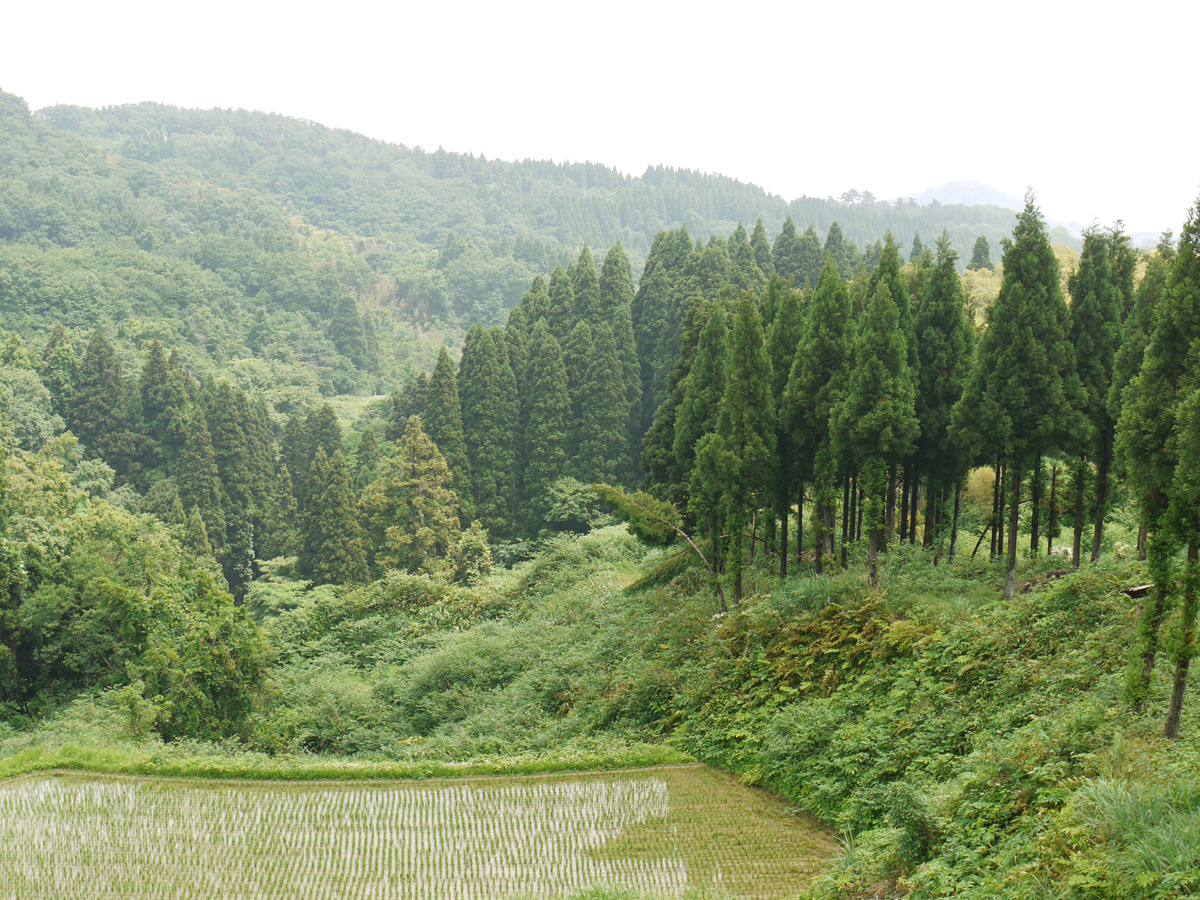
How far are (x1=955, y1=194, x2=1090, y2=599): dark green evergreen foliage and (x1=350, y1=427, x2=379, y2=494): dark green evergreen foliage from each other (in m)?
29.0

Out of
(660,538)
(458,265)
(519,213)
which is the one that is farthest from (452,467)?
(519,213)

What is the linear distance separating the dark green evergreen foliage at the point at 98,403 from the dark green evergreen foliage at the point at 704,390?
31.8m

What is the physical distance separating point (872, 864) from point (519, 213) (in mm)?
143597

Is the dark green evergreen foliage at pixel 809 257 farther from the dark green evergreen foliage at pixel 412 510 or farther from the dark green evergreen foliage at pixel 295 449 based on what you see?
the dark green evergreen foliage at pixel 295 449

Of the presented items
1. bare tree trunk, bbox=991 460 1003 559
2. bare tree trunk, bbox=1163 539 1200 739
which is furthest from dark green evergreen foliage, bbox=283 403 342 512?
bare tree trunk, bbox=1163 539 1200 739

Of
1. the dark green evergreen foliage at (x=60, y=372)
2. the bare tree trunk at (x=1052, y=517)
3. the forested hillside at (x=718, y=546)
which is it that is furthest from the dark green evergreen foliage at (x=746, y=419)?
the dark green evergreen foliage at (x=60, y=372)

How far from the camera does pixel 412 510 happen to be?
32.1 m

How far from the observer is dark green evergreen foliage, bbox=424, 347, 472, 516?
3688 centimetres

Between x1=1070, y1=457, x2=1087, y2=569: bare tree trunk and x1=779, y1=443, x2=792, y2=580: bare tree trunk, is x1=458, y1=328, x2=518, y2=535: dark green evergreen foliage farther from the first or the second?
x1=1070, y1=457, x2=1087, y2=569: bare tree trunk

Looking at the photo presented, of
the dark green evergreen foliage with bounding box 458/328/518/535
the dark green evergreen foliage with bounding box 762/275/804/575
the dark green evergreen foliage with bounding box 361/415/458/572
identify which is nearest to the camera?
the dark green evergreen foliage with bounding box 762/275/804/575

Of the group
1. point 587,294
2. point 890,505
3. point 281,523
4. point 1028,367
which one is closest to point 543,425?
point 587,294

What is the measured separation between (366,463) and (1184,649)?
3550 centimetres

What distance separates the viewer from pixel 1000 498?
60.3 ft

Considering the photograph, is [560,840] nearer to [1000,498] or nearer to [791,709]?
[791,709]
